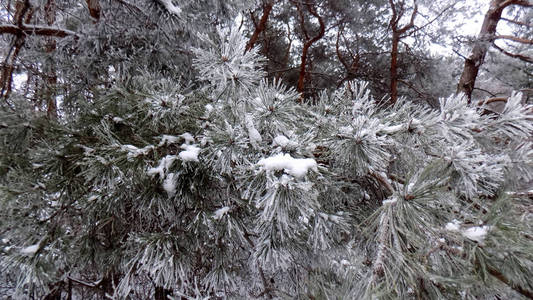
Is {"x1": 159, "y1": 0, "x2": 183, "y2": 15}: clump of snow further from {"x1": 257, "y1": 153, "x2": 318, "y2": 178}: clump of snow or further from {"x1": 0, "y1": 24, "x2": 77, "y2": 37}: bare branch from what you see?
{"x1": 257, "y1": 153, "x2": 318, "y2": 178}: clump of snow

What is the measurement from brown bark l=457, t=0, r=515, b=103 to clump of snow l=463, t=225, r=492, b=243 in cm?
310

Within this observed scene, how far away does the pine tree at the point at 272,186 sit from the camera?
77 cm

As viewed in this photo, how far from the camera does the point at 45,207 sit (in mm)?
1370

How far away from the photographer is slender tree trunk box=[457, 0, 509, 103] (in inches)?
125

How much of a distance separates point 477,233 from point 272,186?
1.81ft

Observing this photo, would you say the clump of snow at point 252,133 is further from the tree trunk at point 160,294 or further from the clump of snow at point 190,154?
the tree trunk at point 160,294

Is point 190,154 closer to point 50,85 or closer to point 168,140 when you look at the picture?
point 168,140

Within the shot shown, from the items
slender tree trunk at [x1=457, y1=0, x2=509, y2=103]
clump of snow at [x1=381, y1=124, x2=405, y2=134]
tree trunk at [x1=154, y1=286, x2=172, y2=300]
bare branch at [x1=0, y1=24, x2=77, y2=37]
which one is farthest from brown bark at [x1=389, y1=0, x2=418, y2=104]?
bare branch at [x1=0, y1=24, x2=77, y2=37]

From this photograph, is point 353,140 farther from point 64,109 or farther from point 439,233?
point 64,109

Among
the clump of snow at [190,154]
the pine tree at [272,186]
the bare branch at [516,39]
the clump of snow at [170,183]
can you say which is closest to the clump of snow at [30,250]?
the pine tree at [272,186]

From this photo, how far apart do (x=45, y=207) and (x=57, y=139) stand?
34 cm

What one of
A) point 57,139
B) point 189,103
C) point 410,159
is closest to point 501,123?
point 410,159

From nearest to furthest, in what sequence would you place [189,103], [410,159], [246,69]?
[246,69], [410,159], [189,103]

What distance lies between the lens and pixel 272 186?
885 millimetres
